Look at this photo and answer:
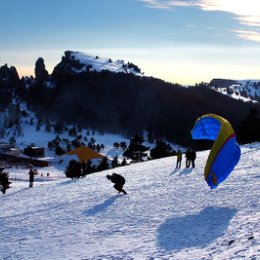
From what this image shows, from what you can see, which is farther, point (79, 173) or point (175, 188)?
point (79, 173)

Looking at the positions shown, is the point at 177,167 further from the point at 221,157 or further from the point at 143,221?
the point at 143,221

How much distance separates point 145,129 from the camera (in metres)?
173

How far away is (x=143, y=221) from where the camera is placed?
16.7 meters

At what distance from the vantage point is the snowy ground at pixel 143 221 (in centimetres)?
1274

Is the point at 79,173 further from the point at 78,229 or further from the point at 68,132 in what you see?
the point at 68,132

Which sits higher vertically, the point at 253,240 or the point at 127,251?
Answer: the point at 253,240

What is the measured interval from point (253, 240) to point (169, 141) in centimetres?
14636

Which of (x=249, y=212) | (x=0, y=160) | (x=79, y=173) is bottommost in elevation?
(x=0, y=160)

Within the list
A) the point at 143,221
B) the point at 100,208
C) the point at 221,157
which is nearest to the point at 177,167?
the point at 100,208

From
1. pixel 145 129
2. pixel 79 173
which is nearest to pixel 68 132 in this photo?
pixel 145 129

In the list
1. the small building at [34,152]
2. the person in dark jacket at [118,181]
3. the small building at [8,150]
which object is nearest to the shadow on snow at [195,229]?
the person in dark jacket at [118,181]

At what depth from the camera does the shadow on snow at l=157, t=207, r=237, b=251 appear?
1307 cm

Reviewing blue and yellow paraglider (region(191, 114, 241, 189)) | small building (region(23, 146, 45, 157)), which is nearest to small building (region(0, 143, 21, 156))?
small building (region(23, 146, 45, 157))

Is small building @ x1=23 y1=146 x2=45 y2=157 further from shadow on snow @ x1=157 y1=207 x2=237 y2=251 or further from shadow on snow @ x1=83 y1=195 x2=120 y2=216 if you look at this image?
shadow on snow @ x1=157 y1=207 x2=237 y2=251
